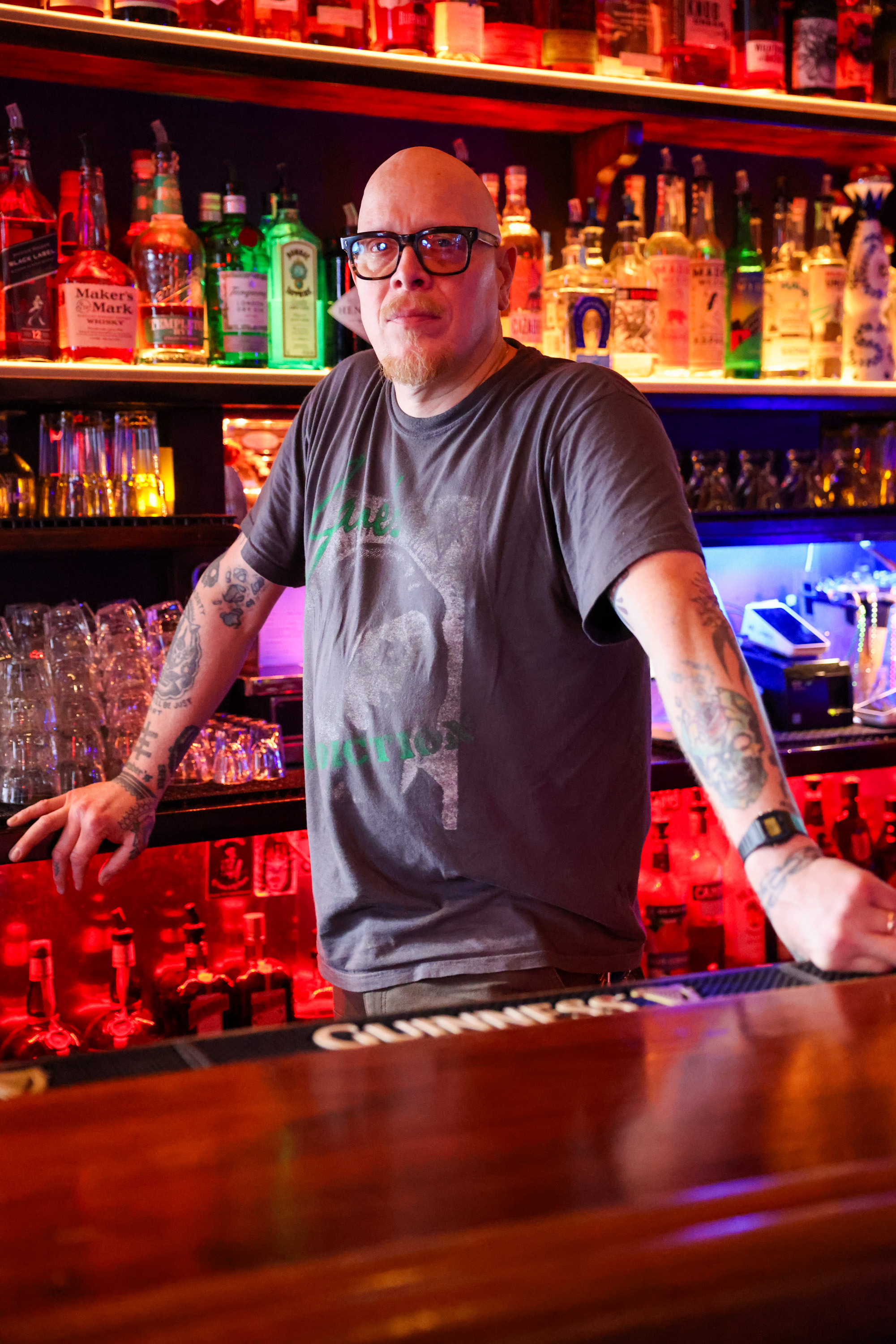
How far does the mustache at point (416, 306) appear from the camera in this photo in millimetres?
1522

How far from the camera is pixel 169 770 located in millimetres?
1758

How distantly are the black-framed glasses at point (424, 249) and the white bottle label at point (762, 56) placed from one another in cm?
143

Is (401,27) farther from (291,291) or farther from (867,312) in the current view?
(867,312)

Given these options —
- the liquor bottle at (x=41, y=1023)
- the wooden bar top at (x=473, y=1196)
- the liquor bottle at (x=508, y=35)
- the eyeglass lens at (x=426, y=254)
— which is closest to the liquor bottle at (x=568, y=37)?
the liquor bottle at (x=508, y=35)

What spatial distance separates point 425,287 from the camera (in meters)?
1.53

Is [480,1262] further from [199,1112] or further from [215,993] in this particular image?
[215,993]

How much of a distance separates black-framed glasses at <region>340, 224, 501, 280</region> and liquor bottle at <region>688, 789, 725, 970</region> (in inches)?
60.7

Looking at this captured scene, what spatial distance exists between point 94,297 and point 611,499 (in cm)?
125

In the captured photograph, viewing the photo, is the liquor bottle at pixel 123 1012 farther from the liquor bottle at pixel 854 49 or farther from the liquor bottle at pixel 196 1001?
the liquor bottle at pixel 854 49

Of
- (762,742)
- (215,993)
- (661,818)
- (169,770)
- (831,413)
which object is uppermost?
(831,413)

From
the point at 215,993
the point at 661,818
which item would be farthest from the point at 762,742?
the point at 661,818

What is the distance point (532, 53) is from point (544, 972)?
184cm

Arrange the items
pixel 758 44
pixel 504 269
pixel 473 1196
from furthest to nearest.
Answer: pixel 758 44 → pixel 504 269 → pixel 473 1196

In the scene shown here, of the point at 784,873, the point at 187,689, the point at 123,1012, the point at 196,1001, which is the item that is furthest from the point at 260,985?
the point at 784,873
